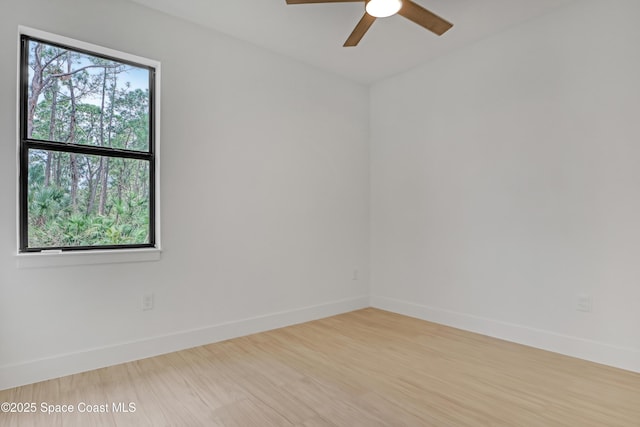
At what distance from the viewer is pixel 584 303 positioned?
2758 mm

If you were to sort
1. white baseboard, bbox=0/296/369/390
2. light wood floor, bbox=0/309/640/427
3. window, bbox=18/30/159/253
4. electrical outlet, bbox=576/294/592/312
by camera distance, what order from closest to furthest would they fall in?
1. light wood floor, bbox=0/309/640/427
2. white baseboard, bbox=0/296/369/390
3. window, bbox=18/30/159/253
4. electrical outlet, bbox=576/294/592/312

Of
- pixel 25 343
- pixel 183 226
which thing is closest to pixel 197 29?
pixel 183 226

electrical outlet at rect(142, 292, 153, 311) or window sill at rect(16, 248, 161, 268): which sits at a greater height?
window sill at rect(16, 248, 161, 268)

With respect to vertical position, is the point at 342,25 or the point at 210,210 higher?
the point at 342,25

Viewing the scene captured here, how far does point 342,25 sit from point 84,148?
88.3 inches

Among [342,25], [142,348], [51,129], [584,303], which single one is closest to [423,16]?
[342,25]

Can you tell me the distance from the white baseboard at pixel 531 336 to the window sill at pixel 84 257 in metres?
2.66

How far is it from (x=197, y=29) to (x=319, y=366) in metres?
2.89

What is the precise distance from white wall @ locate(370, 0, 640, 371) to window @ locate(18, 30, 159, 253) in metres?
2.61

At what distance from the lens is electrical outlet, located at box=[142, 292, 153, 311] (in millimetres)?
2779

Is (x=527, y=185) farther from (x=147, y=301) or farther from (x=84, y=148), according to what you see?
(x=84, y=148)

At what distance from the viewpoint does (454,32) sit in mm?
3223

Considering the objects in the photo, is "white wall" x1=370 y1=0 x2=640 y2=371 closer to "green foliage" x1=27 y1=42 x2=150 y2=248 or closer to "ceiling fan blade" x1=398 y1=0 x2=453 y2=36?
"ceiling fan blade" x1=398 y1=0 x2=453 y2=36

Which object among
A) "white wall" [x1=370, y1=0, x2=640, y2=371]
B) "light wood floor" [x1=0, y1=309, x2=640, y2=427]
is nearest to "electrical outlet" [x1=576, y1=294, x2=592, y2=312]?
"white wall" [x1=370, y1=0, x2=640, y2=371]
